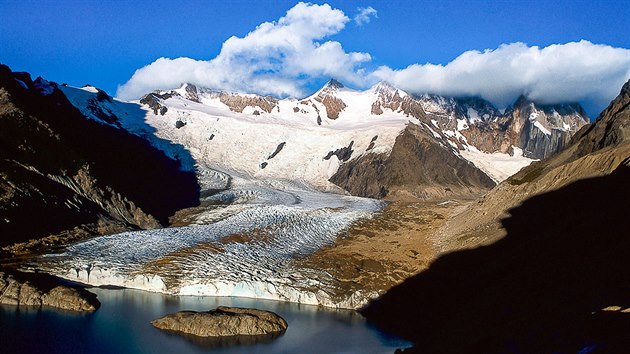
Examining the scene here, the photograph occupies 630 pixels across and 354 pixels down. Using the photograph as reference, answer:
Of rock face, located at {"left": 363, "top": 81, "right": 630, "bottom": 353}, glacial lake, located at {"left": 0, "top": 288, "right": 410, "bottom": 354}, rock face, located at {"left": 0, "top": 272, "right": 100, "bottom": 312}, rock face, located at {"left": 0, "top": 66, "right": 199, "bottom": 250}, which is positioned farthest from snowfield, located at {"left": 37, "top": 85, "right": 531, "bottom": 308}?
rock face, located at {"left": 363, "top": 81, "right": 630, "bottom": 353}

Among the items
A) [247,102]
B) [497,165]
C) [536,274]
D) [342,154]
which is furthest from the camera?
[247,102]

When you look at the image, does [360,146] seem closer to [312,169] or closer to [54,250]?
[312,169]

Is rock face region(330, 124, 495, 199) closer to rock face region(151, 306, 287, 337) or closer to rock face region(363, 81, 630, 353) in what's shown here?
rock face region(363, 81, 630, 353)

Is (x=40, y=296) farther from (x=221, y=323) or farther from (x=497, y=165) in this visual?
(x=497, y=165)

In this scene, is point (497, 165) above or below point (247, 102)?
below

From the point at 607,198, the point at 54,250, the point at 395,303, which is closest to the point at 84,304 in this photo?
the point at 54,250

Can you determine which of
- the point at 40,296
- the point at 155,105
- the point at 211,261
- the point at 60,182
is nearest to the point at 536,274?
the point at 211,261

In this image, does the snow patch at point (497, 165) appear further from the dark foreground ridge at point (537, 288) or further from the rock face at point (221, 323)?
the rock face at point (221, 323)
